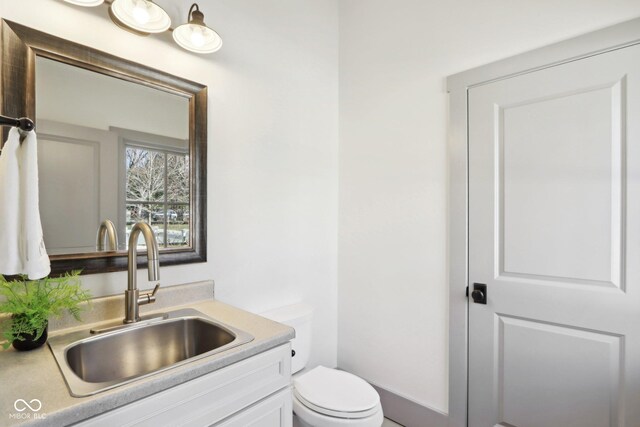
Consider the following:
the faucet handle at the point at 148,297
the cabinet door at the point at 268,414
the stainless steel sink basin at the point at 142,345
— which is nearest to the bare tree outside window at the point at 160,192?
the faucet handle at the point at 148,297

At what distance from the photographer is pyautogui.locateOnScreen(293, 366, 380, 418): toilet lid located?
138 cm

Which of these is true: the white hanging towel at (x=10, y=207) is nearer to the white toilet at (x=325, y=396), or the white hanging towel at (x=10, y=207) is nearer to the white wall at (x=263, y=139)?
the white wall at (x=263, y=139)

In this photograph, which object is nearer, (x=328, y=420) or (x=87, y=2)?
(x=87, y=2)

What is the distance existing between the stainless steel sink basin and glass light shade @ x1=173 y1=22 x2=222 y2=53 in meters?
1.18

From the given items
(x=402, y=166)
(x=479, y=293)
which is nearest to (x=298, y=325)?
(x=479, y=293)

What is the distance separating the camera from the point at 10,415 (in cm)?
65

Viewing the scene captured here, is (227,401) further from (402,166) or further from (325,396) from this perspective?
(402,166)

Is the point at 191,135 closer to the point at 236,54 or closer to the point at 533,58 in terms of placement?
the point at 236,54

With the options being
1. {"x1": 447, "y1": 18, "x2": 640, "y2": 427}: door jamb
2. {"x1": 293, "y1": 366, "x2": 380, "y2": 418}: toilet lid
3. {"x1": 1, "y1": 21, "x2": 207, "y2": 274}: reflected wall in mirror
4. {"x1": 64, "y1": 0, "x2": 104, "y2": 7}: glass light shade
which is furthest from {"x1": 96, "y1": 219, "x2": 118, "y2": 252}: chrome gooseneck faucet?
{"x1": 447, "y1": 18, "x2": 640, "y2": 427}: door jamb

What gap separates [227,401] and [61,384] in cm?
43

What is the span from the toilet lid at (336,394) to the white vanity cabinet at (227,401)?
12.7 inches

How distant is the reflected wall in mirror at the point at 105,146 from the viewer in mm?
1122

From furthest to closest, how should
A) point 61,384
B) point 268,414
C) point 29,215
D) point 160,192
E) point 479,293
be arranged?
1. point 479,293
2. point 160,192
3. point 268,414
4. point 29,215
5. point 61,384

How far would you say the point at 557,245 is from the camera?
56.6 inches
